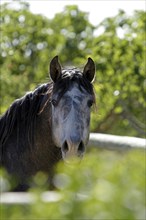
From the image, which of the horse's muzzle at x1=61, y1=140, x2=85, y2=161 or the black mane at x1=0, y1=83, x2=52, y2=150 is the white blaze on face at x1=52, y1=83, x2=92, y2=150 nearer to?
the horse's muzzle at x1=61, y1=140, x2=85, y2=161

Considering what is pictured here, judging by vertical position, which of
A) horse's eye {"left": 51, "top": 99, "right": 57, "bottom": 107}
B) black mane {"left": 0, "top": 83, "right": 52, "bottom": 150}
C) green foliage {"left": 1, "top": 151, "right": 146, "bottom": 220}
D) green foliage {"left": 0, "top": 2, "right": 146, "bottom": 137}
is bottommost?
green foliage {"left": 0, "top": 2, "right": 146, "bottom": 137}

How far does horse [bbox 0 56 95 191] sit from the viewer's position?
632cm

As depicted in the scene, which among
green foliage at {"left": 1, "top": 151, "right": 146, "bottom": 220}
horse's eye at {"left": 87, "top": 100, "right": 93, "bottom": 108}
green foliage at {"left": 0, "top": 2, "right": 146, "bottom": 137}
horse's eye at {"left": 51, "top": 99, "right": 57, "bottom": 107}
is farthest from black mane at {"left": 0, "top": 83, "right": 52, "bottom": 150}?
green foliage at {"left": 0, "top": 2, "right": 146, "bottom": 137}

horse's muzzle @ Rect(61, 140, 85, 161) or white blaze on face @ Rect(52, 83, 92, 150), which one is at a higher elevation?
white blaze on face @ Rect(52, 83, 92, 150)

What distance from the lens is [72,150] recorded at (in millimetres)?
5996

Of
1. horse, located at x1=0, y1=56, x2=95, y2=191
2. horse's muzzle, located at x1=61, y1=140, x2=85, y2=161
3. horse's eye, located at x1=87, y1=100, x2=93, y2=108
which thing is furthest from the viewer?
horse's eye, located at x1=87, y1=100, x2=93, y2=108

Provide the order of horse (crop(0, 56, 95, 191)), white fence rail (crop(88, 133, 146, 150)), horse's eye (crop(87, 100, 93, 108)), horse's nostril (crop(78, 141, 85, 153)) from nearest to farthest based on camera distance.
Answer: horse's nostril (crop(78, 141, 85, 153)) < horse (crop(0, 56, 95, 191)) < horse's eye (crop(87, 100, 93, 108)) < white fence rail (crop(88, 133, 146, 150))

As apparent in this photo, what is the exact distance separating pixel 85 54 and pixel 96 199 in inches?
938

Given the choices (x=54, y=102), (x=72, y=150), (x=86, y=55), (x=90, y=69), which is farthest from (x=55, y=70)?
(x=86, y=55)

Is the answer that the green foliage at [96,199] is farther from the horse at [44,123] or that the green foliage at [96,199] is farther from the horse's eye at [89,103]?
the horse's eye at [89,103]

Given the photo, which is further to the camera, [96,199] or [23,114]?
[23,114]

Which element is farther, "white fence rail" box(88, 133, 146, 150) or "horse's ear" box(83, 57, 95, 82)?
"white fence rail" box(88, 133, 146, 150)

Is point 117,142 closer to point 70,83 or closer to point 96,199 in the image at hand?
point 70,83

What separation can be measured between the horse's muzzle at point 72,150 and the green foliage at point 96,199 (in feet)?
11.9
